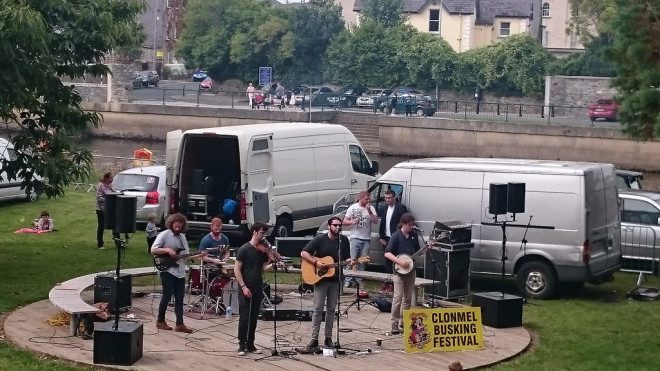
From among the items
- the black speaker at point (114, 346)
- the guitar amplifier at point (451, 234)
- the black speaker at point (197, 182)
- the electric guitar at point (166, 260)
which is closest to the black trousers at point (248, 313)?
the electric guitar at point (166, 260)

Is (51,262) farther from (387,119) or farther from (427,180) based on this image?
(387,119)

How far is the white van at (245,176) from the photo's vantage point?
22.7 m

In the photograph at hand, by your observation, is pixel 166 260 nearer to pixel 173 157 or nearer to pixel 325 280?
pixel 325 280

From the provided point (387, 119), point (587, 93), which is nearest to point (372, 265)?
point (387, 119)

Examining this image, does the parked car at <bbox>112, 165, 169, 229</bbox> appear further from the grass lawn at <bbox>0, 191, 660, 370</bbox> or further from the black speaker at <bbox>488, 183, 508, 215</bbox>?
the black speaker at <bbox>488, 183, 508, 215</bbox>

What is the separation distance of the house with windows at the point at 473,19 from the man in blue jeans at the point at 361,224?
232ft

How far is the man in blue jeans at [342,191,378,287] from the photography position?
1923 centimetres

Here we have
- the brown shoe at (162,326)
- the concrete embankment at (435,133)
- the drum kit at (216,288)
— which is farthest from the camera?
the concrete embankment at (435,133)

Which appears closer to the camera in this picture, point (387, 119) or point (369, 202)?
point (369, 202)

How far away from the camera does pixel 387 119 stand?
63938mm

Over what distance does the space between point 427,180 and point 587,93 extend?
49926 millimetres

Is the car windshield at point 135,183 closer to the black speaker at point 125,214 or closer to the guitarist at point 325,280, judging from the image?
the black speaker at point 125,214

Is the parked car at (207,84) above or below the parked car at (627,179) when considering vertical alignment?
above

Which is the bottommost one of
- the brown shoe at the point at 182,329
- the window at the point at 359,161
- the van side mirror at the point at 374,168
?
the brown shoe at the point at 182,329
